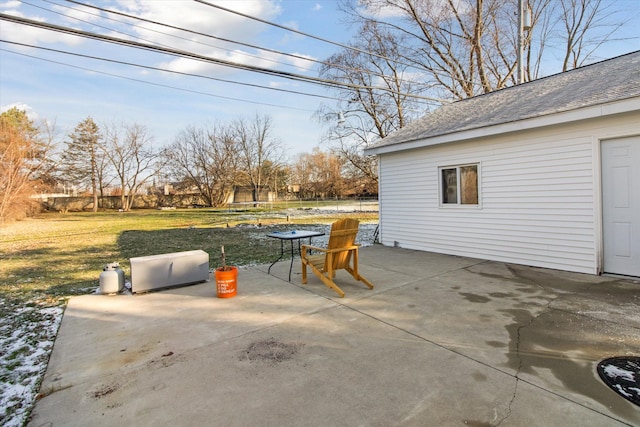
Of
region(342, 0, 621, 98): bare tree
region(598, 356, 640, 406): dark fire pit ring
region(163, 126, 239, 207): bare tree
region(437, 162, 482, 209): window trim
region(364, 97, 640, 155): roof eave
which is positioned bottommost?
region(598, 356, 640, 406): dark fire pit ring

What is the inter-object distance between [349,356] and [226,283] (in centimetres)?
231

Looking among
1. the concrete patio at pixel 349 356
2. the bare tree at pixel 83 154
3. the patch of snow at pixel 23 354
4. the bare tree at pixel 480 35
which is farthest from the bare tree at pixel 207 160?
the patch of snow at pixel 23 354

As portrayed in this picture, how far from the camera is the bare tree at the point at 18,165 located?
1784cm

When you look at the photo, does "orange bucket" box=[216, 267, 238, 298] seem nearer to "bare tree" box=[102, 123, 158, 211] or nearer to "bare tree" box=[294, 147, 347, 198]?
"bare tree" box=[102, 123, 158, 211]

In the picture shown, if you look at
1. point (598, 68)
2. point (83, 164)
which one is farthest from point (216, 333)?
point (83, 164)

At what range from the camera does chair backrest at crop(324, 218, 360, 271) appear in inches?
179

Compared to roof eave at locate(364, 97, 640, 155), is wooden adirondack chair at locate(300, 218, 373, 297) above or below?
below

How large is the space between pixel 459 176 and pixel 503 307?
389cm

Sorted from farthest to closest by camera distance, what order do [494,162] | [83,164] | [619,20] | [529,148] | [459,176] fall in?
[83,164]
[619,20]
[459,176]
[494,162]
[529,148]

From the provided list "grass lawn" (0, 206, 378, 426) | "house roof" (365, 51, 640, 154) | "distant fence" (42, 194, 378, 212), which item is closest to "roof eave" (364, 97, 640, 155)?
"house roof" (365, 51, 640, 154)

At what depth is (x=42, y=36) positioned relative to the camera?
602 cm

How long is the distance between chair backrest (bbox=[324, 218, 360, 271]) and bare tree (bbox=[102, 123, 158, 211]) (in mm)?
34620

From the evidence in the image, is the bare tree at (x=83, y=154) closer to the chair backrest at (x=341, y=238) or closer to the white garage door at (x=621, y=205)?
the chair backrest at (x=341, y=238)

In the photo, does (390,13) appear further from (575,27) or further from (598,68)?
(598,68)
